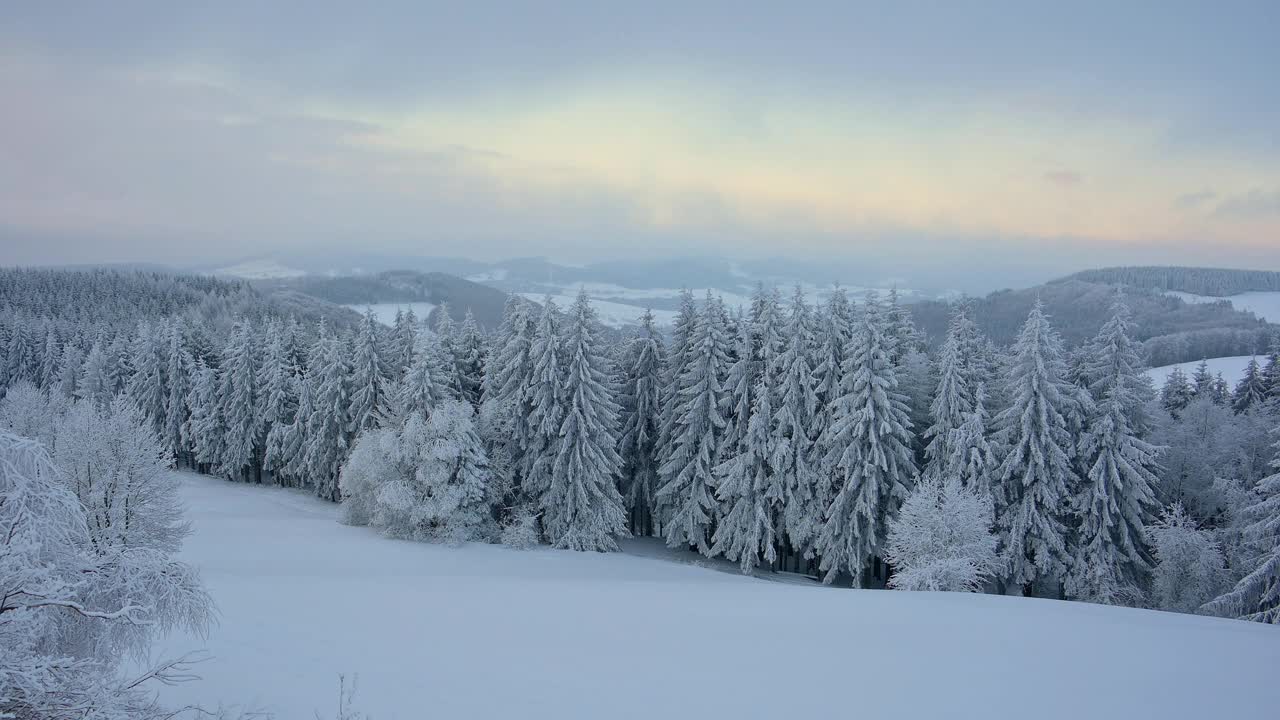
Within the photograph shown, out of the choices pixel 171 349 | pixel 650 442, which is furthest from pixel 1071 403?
pixel 171 349

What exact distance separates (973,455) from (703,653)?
65.1 feet

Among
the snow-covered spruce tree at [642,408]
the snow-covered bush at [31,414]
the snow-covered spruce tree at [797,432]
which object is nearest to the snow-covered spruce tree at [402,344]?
the snow-covered spruce tree at [642,408]

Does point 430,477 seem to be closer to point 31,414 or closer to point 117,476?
point 117,476

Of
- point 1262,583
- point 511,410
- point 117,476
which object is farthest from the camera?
point 511,410

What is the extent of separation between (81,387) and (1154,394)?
239 feet

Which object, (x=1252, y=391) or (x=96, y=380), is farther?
(x=96, y=380)

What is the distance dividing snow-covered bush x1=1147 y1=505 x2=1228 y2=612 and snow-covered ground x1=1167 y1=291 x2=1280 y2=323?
148276 millimetres

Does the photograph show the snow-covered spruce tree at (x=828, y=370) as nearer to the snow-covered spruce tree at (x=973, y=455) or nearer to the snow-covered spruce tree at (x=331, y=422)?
the snow-covered spruce tree at (x=973, y=455)

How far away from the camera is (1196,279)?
17912cm

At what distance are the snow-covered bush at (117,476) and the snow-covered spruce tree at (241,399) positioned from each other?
27718mm

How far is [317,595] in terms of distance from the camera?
1850cm

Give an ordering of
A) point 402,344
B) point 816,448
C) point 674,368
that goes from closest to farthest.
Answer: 1. point 816,448
2. point 674,368
3. point 402,344

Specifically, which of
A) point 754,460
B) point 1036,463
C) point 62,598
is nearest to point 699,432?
point 754,460

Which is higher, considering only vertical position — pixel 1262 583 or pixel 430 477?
pixel 1262 583
